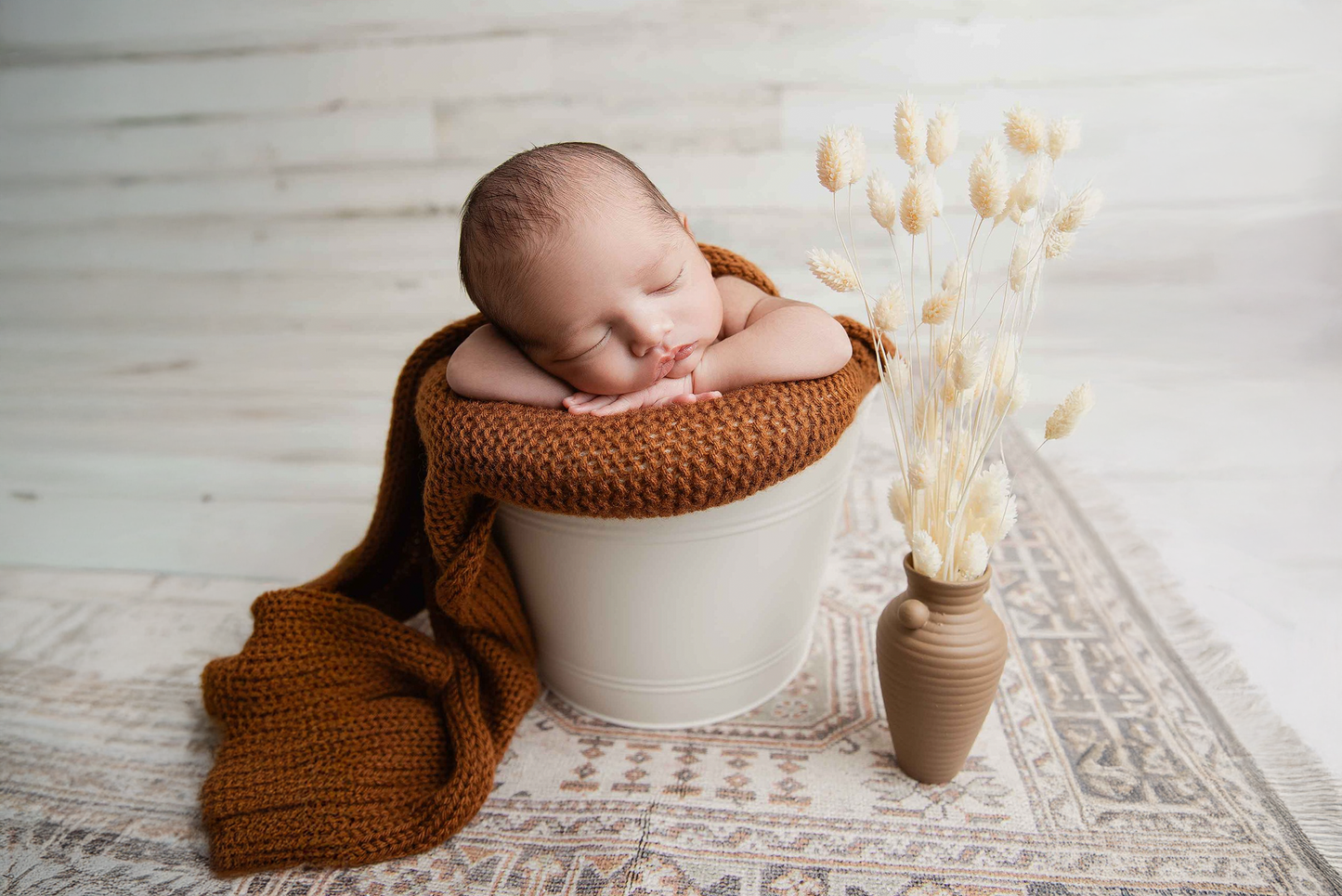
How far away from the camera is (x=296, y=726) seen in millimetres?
936

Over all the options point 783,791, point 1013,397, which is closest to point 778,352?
point 1013,397

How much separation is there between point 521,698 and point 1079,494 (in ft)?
3.19

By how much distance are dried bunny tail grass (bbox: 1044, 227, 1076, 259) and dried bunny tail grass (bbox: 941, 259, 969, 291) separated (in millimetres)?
74

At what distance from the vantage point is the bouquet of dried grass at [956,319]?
2.39 feet

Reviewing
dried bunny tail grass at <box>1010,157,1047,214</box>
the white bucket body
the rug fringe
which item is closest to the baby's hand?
the white bucket body

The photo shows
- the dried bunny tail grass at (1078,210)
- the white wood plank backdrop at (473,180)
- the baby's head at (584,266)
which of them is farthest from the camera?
the white wood plank backdrop at (473,180)

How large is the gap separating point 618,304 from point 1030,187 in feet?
1.19

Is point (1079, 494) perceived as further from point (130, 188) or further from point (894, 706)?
point (130, 188)

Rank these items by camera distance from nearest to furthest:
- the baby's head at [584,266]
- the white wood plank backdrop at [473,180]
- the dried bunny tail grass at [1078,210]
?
the dried bunny tail grass at [1078,210] < the baby's head at [584,266] < the white wood plank backdrop at [473,180]

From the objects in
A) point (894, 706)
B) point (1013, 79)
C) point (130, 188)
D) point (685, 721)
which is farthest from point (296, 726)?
point (130, 188)

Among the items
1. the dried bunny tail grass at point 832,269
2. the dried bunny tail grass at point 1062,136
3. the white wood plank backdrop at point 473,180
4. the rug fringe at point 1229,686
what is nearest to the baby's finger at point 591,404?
the dried bunny tail grass at point 832,269

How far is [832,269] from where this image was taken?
786 millimetres

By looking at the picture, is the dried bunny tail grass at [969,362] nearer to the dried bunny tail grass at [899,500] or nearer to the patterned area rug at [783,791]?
the dried bunny tail grass at [899,500]

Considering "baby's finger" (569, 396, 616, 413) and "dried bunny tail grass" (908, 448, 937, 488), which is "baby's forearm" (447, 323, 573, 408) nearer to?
"baby's finger" (569, 396, 616, 413)
